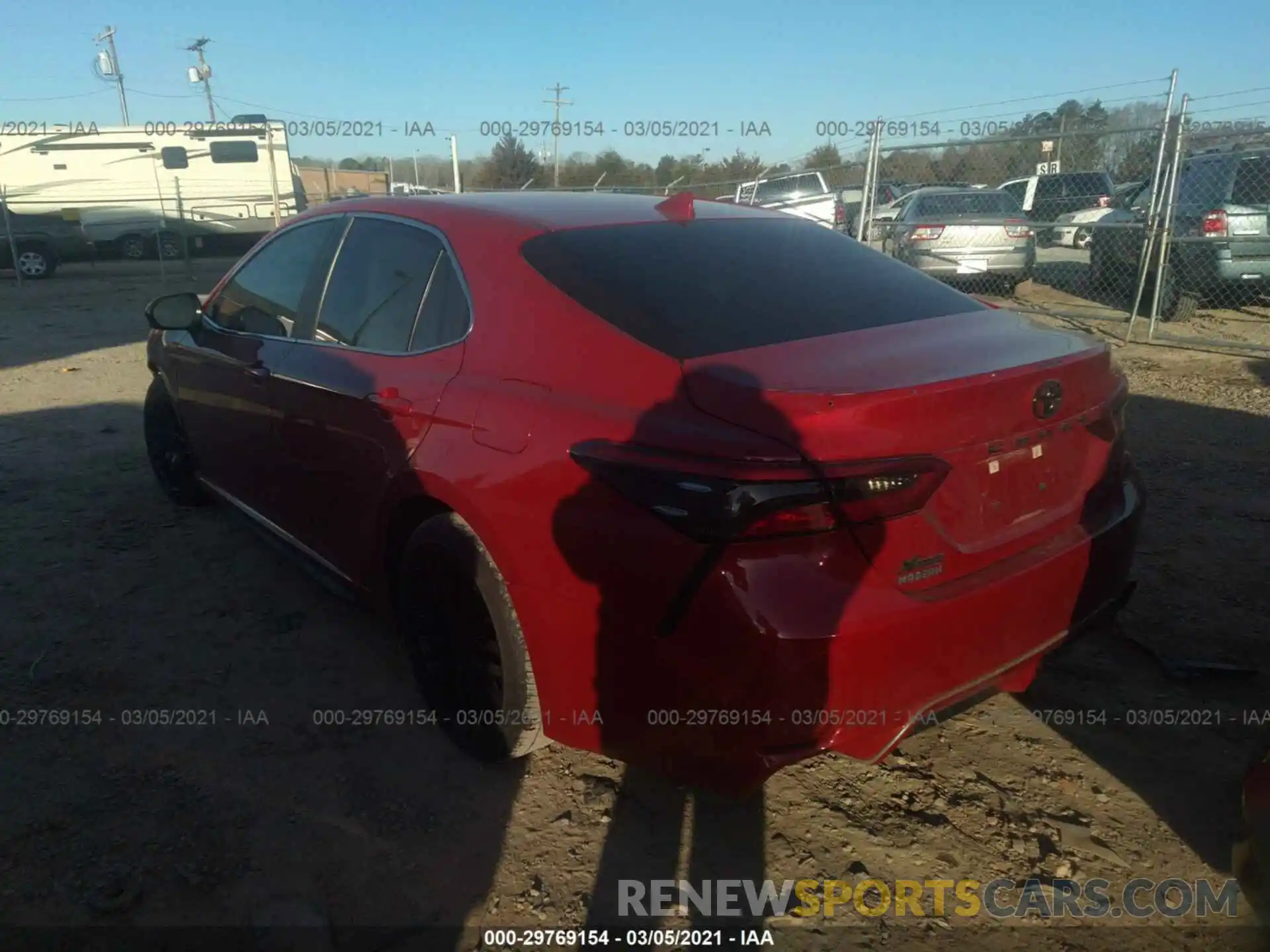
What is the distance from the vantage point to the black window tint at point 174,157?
797 inches

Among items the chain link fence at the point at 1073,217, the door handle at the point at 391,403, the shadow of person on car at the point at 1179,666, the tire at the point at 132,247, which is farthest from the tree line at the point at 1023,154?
the tire at the point at 132,247

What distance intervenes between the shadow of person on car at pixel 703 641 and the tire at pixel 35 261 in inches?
812

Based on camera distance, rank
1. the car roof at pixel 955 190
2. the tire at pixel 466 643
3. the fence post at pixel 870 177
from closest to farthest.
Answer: the tire at pixel 466 643 → the fence post at pixel 870 177 → the car roof at pixel 955 190

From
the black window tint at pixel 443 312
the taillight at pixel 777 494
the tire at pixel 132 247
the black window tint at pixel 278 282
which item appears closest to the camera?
the taillight at pixel 777 494

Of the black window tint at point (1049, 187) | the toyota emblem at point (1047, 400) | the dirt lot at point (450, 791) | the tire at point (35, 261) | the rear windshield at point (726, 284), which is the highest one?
the rear windshield at point (726, 284)

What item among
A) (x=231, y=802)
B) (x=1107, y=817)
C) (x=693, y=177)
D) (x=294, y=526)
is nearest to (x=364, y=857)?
(x=231, y=802)

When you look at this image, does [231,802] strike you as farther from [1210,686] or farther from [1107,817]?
[1210,686]

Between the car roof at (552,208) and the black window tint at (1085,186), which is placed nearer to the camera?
the car roof at (552,208)

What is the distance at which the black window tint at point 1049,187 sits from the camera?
52.7ft

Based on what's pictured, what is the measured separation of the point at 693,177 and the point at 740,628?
2777 cm

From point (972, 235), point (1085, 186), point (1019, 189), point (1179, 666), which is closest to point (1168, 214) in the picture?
point (972, 235)

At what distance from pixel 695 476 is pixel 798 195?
56.2ft

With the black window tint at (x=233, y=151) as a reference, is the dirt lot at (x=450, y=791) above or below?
below

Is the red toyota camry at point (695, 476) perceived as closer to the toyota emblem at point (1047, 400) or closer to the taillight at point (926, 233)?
the toyota emblem at point (1047, 400)
